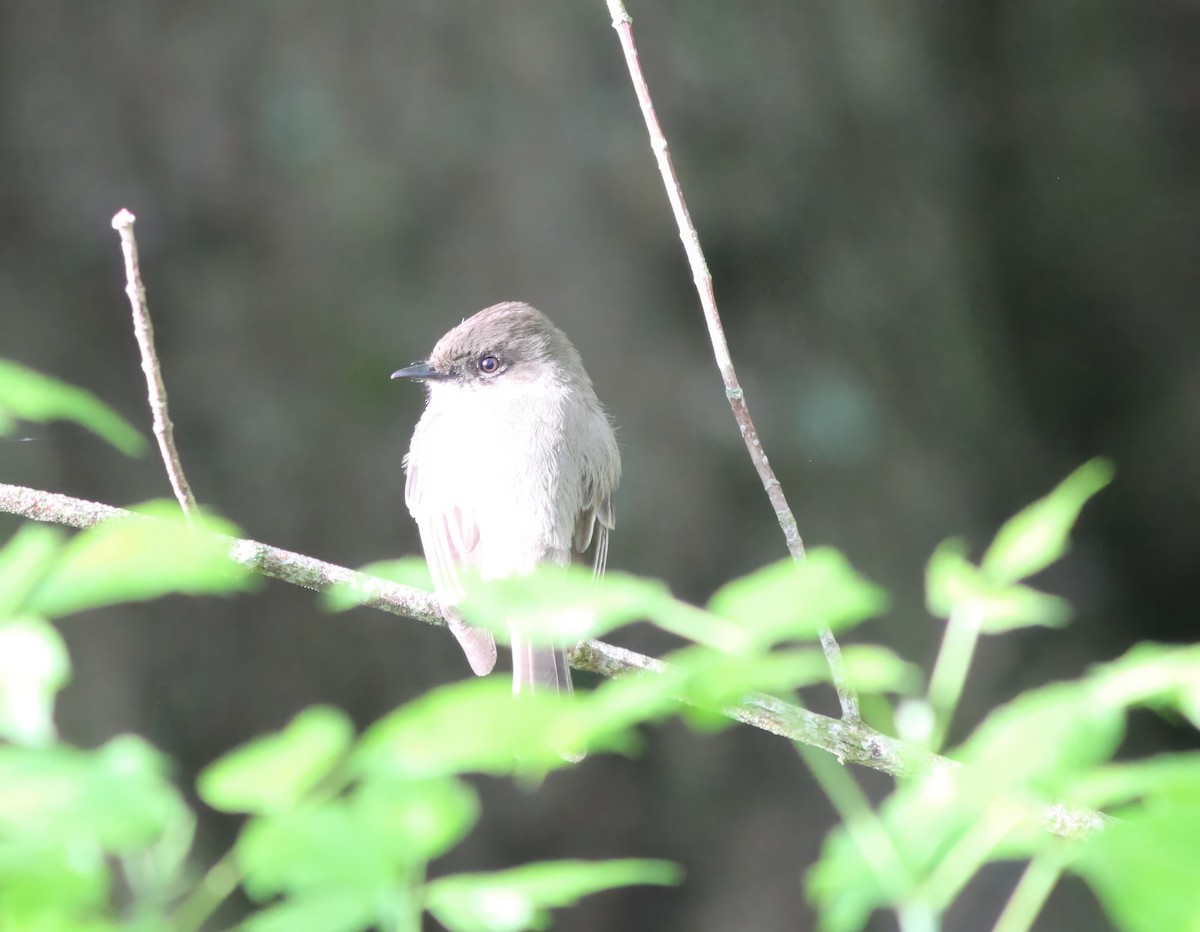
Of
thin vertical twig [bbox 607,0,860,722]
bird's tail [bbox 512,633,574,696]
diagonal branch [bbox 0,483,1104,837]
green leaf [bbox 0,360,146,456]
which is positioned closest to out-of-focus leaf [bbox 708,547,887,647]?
green leaf [bbox 0,360,146,456]

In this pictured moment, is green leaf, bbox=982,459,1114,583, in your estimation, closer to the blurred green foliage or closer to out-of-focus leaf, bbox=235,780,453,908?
the blurred green foliage

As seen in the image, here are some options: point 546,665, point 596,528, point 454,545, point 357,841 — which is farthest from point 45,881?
point 596,528

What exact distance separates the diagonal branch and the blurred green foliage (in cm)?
138

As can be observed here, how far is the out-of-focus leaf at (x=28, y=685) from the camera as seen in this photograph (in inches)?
31.1

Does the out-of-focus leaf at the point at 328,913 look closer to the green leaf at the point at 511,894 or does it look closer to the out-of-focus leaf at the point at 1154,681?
the green leaf at the point at 511,894

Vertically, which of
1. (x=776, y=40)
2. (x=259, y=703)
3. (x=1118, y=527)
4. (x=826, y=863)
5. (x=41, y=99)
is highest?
(x=41, y=99)

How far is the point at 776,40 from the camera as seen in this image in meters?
6.28

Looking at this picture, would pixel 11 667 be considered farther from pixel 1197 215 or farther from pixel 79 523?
pixel 1197 215

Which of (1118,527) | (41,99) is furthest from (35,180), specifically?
(1118,527)

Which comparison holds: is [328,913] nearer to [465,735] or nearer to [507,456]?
[465,735]

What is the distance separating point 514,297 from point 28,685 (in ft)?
18.5

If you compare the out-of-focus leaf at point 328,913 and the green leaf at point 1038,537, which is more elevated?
the green leaf at point 1038,537

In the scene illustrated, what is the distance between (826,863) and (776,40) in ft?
19.3

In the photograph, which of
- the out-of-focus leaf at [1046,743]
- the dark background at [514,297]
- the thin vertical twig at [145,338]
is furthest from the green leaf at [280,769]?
the dark background at [514,297]
